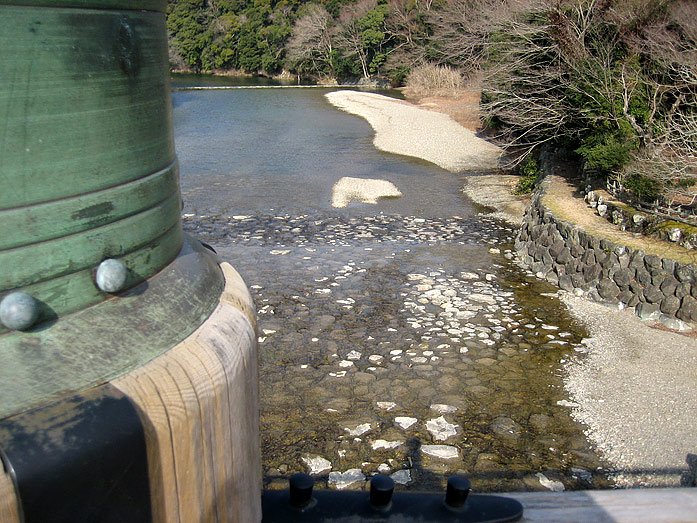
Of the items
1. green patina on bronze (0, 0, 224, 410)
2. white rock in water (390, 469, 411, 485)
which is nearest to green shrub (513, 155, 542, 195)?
white rock in water (390, 469, 411, 485)

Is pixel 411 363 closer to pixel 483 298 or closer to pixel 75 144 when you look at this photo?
pixel 483 298

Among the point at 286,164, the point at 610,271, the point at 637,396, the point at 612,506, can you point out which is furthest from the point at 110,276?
the point at 286,164

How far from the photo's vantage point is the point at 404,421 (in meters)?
5.44

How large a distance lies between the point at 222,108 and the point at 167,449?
31111mm

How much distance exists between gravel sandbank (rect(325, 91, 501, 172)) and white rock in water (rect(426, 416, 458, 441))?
12728mm

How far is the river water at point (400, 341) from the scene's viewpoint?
4965mm

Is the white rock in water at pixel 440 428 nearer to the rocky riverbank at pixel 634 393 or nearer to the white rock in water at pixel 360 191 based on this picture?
the rocky riverbank at pixel 634 393

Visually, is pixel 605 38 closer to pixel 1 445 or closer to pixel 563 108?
pixel 563 108

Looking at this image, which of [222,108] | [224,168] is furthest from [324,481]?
[222,108]

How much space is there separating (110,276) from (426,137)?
2159 cm

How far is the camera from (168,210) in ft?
3.41

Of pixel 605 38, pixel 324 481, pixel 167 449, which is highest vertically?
pixel 605 38

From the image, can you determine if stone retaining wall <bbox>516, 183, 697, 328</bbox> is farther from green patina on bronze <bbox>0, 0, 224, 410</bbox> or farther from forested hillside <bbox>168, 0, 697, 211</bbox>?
green patina on bronze <bbox>0, 0, 224, 410</bbox>

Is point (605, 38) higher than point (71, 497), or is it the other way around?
point (605, 38)
